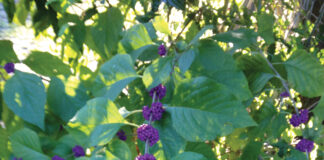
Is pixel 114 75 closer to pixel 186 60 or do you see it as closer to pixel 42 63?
pixel 186 60

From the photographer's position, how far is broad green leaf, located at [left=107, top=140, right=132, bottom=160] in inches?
13.8

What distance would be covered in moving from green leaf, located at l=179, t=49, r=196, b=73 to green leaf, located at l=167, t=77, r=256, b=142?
0.05ft

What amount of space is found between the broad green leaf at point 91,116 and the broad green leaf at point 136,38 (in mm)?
105

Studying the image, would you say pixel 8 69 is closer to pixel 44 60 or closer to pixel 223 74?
pixel 44 60

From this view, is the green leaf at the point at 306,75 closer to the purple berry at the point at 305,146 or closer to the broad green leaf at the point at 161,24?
the purple berry at the point at 305,146

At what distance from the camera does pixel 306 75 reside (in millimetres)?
455

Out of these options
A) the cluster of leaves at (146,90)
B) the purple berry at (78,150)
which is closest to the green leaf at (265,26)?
the cluster of leaves at (146,90)

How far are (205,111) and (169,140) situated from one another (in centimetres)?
5

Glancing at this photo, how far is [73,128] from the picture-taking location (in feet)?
1.08

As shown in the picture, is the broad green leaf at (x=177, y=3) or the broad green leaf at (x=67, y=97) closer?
the broad green leaf at (x=67, y=97)

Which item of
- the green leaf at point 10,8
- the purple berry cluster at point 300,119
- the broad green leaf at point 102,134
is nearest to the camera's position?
the broad green leaf at point 102,134

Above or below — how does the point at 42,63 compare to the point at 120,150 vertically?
above

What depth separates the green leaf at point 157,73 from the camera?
35cm

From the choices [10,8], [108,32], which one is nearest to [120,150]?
[108,32]
